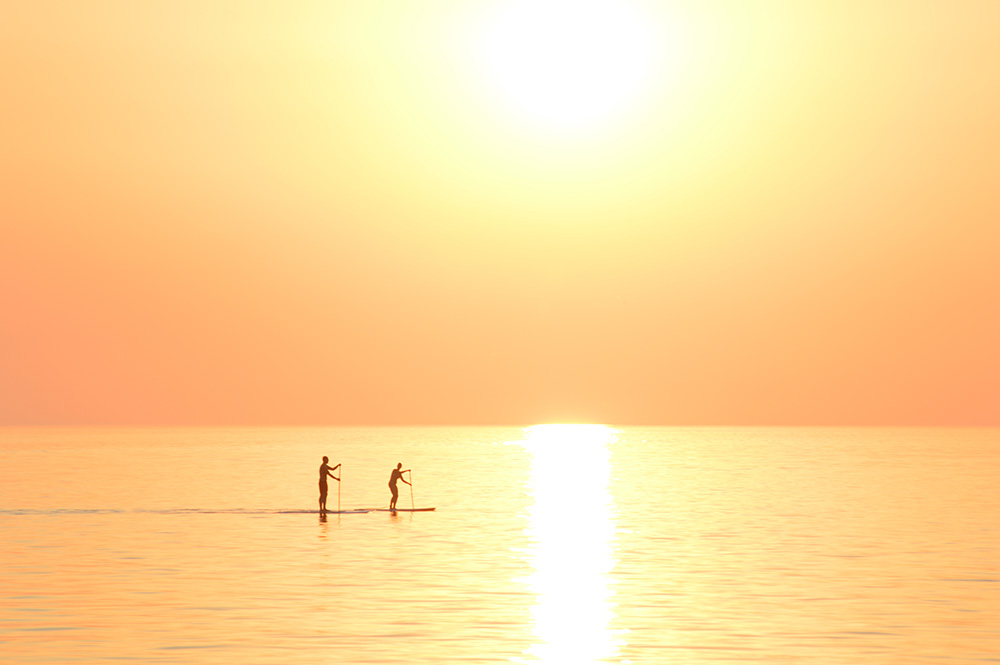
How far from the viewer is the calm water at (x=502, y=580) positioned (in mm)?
23953

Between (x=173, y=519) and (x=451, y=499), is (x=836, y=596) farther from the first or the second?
(x=451, y=499)

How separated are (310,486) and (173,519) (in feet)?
98.2

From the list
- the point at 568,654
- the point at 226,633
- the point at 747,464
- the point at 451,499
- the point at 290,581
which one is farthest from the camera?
the point at 747,464

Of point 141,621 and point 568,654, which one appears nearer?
point 568,654

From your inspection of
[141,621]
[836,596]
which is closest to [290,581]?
[141,621]

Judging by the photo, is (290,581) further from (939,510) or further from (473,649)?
(939,510)

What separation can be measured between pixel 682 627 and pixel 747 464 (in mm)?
98672

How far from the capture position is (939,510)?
57.8 meters

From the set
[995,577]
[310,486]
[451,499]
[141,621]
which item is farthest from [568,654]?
[310,486]

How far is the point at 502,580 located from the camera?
32.7 meters

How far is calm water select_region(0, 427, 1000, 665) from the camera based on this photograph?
23953 mm

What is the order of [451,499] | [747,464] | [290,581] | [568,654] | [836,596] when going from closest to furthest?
[568,654]
[836,596]
[290,581]
[451,499]
[747,464]

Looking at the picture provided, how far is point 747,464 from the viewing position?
122625mm

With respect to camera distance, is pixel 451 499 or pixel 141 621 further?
pixel 451 499
